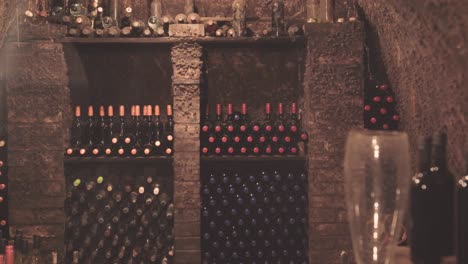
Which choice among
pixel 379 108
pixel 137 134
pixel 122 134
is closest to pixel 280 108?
pixel 379 108

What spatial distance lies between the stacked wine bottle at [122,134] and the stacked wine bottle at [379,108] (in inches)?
62.6

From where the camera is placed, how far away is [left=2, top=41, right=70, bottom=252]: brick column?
13.9ft

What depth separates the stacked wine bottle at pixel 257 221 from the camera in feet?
14.0

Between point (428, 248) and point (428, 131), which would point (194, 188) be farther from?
point (428, 248)

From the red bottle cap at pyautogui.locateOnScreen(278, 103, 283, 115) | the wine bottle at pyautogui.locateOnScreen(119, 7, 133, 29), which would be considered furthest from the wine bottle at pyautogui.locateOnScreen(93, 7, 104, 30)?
the red bottle cap at pyautogui.locateOnScreen(278, 103, 283, 115)

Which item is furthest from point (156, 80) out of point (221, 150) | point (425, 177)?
point (425, 177)

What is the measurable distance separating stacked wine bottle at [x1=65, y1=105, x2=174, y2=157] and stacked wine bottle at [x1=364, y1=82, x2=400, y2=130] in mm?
1590

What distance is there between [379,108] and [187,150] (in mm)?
1562

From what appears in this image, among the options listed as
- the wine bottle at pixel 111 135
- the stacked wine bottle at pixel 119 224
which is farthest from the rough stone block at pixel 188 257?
the wine bottle at pixel 111 135

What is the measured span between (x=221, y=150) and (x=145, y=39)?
108 centimetres

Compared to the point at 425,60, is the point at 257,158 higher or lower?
lower

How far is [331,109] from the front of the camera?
13.6ft

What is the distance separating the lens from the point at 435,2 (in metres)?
2.48

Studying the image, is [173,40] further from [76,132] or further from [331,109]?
[331,109]
